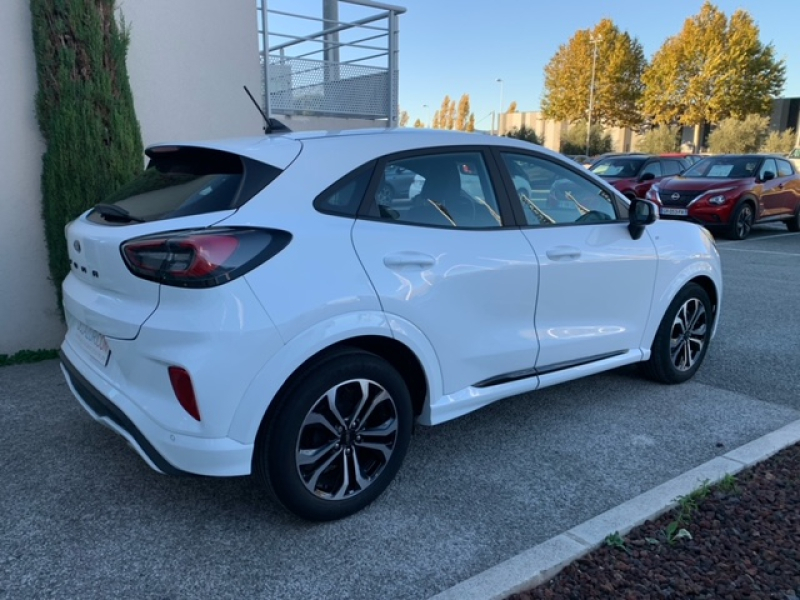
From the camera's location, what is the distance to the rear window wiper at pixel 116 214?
115 inches

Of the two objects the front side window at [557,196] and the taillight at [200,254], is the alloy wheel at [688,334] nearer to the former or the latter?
the front side window at [557,196]

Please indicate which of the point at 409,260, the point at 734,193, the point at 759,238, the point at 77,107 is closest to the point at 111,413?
the point at 409,260

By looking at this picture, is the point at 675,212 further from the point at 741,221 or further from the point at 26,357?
the point at 26,357

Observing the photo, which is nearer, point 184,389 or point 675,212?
point 184,389

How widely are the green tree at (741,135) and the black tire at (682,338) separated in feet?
137

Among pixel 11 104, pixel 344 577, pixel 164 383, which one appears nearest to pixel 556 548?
pixel 344 577

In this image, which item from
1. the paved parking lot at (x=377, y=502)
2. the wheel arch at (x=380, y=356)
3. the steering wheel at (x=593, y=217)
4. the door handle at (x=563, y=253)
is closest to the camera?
the paved parking lot at (x=377, y=502)

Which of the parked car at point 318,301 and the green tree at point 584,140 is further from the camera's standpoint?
the green tree at point 584,140

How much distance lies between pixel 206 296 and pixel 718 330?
537 centimetres

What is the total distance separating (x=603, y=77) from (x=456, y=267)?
52034mm

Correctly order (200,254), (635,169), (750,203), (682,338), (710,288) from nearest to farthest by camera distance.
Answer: (200,254) < (682,338) < (710,288) < (750,203) < (635,169)

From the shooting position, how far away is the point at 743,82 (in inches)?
1725

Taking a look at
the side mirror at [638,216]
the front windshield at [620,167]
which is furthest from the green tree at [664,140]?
the side mirror at [638,216]

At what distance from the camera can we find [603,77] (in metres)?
50.3
